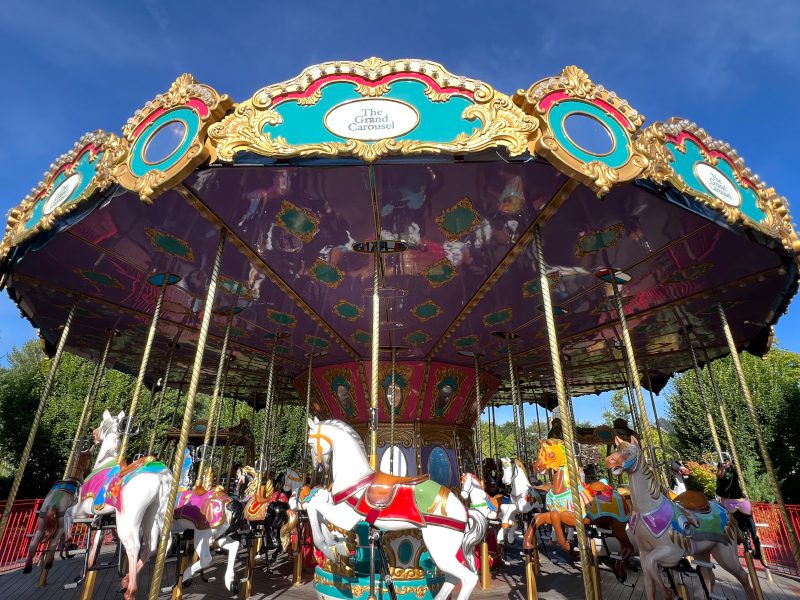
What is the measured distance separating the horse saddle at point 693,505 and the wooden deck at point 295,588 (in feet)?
5.20

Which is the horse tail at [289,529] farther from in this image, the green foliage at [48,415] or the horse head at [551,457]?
the green foliage at [48,415]

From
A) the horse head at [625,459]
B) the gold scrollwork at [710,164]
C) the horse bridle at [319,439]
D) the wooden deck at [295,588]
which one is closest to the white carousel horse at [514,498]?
the wooden deck at [295,588]

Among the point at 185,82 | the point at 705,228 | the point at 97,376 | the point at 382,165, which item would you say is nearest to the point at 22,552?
the point at 97,376

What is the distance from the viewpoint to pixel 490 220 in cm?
537

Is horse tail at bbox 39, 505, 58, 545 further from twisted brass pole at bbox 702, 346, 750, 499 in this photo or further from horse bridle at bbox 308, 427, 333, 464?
twisted brass pole at bbox 702, 346, 750, 499

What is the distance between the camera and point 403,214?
5.30 meters

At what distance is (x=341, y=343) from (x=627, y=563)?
255 inches

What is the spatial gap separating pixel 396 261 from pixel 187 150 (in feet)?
10.3

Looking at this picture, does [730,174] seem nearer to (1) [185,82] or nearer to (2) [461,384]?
(1) [185,82]

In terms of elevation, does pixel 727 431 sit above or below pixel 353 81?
below

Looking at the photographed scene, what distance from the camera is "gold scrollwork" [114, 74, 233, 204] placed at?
4051 millimetres

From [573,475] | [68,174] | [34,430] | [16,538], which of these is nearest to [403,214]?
[573,475]

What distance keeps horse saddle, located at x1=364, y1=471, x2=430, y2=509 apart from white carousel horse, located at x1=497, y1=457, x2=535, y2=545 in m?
3.27

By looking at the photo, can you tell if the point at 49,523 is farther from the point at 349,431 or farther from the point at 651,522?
the point at 651,522
